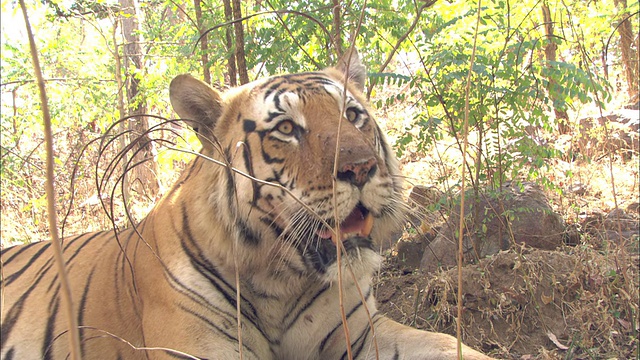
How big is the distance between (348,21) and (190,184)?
7.51 ft

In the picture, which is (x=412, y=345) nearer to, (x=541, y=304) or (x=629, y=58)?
(x=541, y=304)

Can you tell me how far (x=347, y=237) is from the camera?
2021mm

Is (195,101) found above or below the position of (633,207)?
above

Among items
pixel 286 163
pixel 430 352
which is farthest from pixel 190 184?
pixel 430 352

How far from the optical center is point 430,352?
2230 millimetres

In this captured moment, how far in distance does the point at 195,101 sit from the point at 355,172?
0.87m

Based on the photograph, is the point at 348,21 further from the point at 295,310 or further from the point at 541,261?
the point at 295,310

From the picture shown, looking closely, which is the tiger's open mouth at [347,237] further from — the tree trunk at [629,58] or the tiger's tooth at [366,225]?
the tree trunk at [629,58]

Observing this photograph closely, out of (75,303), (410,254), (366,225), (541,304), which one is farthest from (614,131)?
(75,303)

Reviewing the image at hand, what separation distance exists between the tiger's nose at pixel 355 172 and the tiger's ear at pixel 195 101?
68cm

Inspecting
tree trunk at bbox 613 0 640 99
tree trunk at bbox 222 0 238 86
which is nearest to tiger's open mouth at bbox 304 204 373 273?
tree trunk at bbox 222 0 238 86

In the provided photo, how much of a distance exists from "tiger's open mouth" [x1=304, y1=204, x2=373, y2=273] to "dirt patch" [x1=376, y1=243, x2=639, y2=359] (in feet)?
3.29

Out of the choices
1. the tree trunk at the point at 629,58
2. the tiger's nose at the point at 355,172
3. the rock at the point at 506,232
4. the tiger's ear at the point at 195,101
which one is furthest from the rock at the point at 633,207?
the tree trunk at the point at 629,58

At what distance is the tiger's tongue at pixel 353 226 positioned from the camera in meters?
2.01
